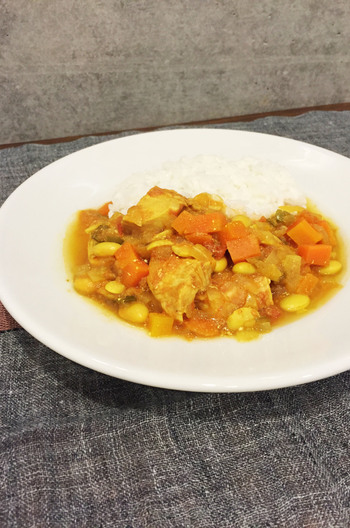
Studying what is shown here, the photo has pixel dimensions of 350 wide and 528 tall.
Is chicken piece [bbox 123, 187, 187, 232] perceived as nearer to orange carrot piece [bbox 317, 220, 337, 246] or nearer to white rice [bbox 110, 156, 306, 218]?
white rice [bbox 110, 156, 306, 218]

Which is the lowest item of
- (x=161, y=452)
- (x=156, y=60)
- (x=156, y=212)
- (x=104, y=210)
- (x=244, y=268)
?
(x=161, y=452)

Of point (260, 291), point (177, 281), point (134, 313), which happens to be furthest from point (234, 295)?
point (134, 313)

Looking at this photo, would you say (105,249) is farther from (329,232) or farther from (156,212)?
(329,232)

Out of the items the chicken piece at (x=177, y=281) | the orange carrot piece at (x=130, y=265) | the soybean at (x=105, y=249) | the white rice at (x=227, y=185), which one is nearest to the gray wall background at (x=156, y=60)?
the white rice at (x=227, y=185)

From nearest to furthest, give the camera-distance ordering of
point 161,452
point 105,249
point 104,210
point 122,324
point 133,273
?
point 161,452 → point 122,324 → point 133,273 → point 105,249 → point 104,210

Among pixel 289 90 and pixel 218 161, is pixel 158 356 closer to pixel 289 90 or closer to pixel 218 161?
pixel 218 161

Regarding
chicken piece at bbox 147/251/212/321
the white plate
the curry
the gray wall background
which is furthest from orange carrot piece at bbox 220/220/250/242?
the gray wall background
